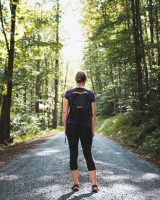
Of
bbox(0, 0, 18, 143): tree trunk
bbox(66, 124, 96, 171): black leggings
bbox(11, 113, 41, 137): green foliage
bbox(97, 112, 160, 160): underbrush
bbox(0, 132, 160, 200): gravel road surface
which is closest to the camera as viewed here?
bbox(0, 132, 160, 200): gravel road surface

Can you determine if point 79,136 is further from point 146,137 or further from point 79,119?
point 146,137

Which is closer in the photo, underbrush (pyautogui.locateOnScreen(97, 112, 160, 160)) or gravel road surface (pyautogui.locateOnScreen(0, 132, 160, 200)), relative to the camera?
gravel road surface (pyautogui.locateOnScreen(0, 132, 160, 200))

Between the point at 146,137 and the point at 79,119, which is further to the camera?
the point at 146,137

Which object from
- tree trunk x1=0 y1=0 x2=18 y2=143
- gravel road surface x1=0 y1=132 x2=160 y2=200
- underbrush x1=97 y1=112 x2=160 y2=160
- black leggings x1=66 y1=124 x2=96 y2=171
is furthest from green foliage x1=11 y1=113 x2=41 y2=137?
black leggings x1=66 y1=124 x2=96 y2=171

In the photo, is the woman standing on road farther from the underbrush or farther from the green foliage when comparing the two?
the green foliage

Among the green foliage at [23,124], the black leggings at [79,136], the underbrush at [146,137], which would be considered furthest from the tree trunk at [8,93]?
the black leggings at [79,136]

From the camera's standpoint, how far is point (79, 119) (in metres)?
5.68

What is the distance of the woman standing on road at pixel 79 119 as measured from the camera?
5676 mm

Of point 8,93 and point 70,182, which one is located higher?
point 8,93

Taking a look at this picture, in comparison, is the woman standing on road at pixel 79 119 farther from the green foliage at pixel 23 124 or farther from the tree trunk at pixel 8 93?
the green foliage at pixel 23 124

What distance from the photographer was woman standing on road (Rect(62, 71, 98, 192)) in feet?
18.6

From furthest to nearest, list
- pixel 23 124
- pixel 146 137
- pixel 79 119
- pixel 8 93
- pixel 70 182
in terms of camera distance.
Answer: pixel 23 124 < pixel 8 93 < pixel 146 137 < pixel 70 182 < pixel 79 119

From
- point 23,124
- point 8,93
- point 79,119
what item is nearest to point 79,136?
point 79,119

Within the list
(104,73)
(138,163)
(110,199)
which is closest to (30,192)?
(110,199)
